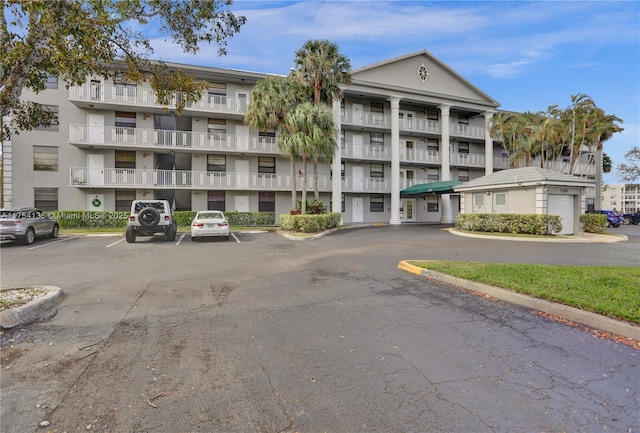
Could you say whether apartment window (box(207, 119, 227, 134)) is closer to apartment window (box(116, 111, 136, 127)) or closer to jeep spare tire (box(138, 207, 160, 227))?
apartment window (box(116, 111, 136, 127))

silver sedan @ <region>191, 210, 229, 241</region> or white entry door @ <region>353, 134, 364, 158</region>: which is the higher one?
white entry door @ <region>353, 134, 364, 158</region>

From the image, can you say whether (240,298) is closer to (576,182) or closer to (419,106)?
(576,182)

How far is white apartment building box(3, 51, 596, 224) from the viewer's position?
2283 cm

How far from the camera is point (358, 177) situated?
29312 millimetres

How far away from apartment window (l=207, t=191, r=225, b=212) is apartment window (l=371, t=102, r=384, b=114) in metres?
15.2

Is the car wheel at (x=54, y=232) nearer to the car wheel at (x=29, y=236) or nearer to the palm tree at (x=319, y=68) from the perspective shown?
the car wheel at (x=29, y=236)

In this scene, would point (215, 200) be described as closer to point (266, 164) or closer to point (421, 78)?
point (266, 164)

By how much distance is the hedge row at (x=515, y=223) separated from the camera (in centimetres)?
1814

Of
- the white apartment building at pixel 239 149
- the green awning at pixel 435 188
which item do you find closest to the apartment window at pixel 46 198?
the white apartment building at pixel 239 149

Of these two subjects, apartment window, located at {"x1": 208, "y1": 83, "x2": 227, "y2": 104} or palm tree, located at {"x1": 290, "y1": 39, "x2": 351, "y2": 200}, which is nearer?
palm tree, located at {"x1": 290, "y1": 39, "x2": 351, "y2": 200}

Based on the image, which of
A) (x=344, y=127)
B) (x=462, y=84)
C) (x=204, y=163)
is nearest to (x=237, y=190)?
(x=204, y=163)

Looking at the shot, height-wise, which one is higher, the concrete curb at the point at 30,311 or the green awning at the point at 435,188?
the green awning at the point at 435,188

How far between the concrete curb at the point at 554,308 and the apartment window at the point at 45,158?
86.8 ft

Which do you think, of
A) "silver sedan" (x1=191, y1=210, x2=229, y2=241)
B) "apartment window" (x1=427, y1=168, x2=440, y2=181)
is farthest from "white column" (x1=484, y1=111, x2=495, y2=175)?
"silver sedan" (x1=191, y1=210, x2=229, y2=241)
